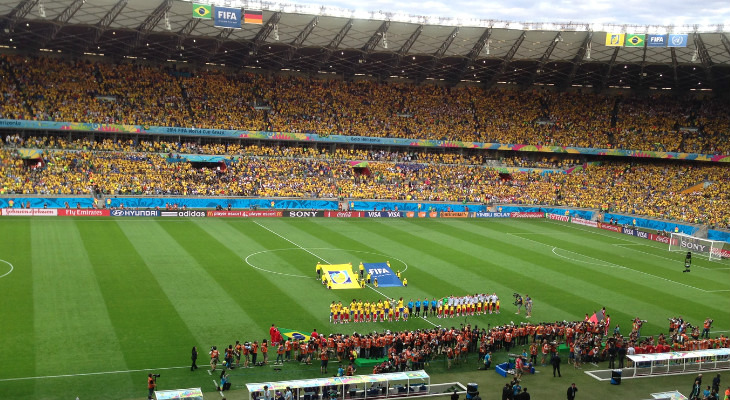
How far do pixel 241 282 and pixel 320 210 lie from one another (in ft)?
Answer: 92.5

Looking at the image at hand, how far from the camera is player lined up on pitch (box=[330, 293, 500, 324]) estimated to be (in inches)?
1230

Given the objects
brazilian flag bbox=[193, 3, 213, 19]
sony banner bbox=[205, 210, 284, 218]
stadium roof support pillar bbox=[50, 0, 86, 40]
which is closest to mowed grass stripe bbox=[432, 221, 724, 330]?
sony banner bbox=[205, 210, 284, 218]

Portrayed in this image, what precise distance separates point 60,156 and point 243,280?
34.6 metres

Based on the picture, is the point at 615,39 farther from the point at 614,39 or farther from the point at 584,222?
the point at 584,222

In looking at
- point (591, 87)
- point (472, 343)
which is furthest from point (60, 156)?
point (591, 87)

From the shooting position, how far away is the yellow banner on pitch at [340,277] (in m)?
37.1

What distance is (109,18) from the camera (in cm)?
6106

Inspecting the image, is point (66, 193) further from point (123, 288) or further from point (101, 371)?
point (101, 371)

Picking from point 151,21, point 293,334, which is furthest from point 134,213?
point 293,334

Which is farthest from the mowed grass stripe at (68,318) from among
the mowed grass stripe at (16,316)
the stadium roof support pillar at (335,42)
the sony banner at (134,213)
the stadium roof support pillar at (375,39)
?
the stadium roof support pillar at (375,39)

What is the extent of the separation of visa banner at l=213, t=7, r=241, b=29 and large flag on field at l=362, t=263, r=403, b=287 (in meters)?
25.0

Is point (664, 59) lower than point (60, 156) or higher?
higher

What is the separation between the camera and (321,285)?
122 feet

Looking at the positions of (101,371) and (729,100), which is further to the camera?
(729,100)
